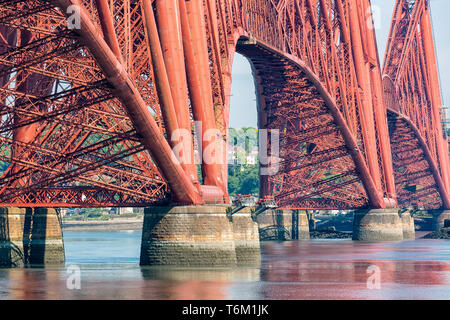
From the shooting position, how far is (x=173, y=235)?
5981cm

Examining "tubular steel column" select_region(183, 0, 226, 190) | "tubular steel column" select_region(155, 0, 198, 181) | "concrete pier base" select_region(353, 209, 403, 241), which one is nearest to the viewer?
"tubular steel column" select_region(155, 0, 198, 181)

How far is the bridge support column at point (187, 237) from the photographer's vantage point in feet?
195

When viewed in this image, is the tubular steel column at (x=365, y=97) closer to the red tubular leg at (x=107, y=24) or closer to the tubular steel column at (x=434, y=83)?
the tubular steel column at (x=434, y=83)

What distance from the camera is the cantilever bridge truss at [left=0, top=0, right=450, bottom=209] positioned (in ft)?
170

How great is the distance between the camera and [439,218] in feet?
539

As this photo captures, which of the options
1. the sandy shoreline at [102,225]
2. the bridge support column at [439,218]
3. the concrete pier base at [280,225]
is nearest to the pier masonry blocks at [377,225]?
the concrete pier base at [280,225]

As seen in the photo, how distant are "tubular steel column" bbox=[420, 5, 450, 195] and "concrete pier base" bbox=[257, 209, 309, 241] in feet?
151

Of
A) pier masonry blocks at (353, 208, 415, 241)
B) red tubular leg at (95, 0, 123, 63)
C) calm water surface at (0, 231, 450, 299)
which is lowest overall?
calm water surface at (0, 231, 450, 299)

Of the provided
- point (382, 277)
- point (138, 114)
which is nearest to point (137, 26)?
point (138, 114)

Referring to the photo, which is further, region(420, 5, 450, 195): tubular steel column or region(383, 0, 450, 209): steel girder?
region(420, 5, 450, 195): tubular steel column

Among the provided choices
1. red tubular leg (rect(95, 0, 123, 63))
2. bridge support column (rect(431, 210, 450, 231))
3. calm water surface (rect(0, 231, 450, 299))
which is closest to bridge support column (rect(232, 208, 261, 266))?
calm water surface (rect(0, 231, 450, 299))

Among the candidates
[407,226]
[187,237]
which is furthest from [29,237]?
[407,226]

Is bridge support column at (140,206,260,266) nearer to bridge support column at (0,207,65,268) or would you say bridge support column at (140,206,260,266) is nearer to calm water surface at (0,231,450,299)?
calm water surface at (0,231,450,299)
